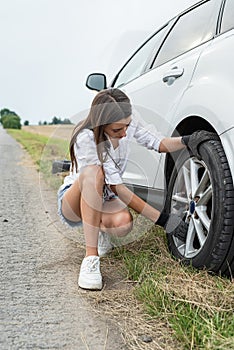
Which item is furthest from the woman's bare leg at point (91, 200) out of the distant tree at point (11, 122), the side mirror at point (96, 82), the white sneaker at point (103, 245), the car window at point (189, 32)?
the distant tree at point (11, 122)

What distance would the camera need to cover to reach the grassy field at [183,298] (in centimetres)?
190

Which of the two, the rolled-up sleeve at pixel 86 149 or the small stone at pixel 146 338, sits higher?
the rolled-up sleeve at pixel 86 149

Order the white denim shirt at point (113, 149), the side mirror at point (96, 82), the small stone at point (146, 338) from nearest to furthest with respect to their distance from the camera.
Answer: the small stone at point (146, 338) < the white denim shirt at point (113, 149) < the side mirror at point (96, 82)

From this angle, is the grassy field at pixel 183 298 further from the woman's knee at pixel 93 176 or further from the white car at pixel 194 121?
the woman's knee at pixel 93 176

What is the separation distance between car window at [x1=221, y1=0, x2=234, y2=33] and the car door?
9cm

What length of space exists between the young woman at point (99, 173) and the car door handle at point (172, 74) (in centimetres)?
37

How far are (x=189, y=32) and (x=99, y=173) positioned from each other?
1.26 metres

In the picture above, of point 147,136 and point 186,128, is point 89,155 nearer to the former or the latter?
point 147,136

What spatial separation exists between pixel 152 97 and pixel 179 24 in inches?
26.7

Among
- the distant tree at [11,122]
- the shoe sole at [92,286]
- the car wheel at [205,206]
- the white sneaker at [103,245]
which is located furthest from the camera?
the distant tree at [11,122]

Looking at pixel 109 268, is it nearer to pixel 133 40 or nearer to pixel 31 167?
pixel 133 40

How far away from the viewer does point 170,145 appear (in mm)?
2875

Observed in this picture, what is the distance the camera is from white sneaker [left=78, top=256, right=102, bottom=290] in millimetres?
2605

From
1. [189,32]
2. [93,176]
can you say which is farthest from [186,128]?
[189,32]
